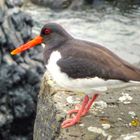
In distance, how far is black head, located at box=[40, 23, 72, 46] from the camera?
550cm

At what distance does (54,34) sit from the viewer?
18.2ft

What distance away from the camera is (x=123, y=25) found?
43.3 feet

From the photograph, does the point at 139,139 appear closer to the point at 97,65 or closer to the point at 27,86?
the point at 97,65

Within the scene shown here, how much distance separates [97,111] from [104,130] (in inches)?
17.4

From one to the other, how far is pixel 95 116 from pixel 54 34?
0.99 metres

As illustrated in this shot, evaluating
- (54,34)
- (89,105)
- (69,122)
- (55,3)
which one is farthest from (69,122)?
(55,3)

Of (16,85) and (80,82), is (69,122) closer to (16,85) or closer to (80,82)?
(80,82)

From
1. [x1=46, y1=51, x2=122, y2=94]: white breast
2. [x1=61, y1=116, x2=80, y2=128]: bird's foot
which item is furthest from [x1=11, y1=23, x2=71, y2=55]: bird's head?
[x1=61, y1=116, x2=80, y2=128]: bird's foot

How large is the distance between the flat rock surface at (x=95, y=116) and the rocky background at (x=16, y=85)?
193 cm

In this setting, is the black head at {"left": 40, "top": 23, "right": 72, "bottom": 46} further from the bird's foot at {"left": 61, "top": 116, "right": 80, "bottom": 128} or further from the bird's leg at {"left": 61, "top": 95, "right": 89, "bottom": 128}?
the bird's foot at {"left": 61, "top": 116, "right": 80, "bottom": 128}

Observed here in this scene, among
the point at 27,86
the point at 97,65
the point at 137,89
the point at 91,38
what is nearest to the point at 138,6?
the point at 91,38

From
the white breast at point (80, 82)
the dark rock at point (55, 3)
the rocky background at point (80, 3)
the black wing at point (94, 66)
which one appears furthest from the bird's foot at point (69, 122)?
the dark rock at point (55, 3)

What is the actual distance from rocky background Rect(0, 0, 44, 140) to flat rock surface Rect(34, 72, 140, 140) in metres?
1.93

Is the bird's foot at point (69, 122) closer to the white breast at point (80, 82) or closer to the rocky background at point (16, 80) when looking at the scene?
the white breast at point (80, 82)
